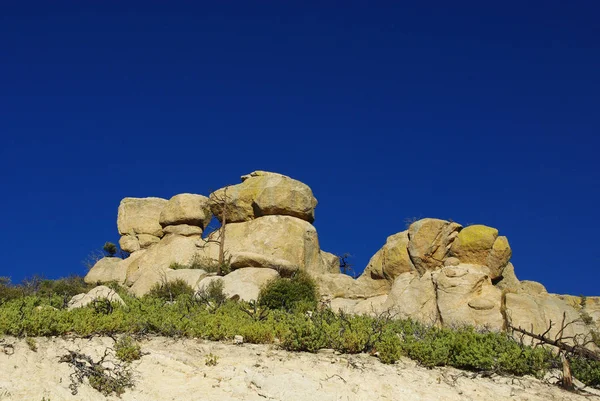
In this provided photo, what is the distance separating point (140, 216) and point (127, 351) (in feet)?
111

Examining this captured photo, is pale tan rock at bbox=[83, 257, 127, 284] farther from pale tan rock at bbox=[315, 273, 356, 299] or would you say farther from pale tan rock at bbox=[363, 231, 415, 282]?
pale tan rock at bbox=[363, 231, 415, 282]

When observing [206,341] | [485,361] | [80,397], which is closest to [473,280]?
[485,361]

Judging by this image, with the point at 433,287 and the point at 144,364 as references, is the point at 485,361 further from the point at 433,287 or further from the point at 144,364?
the point at 433,287

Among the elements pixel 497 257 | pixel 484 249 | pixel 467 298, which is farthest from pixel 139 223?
pixel 467 298

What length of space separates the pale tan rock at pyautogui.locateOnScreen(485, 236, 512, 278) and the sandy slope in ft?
64.4

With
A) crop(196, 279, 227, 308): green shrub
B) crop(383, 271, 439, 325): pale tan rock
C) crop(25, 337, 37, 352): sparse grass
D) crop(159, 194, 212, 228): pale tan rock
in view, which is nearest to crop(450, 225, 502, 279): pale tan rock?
crop(383, 271, 439, 325): pale tan rock

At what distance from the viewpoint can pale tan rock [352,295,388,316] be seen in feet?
105

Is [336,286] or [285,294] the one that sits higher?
[336,286]

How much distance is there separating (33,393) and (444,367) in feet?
31.6

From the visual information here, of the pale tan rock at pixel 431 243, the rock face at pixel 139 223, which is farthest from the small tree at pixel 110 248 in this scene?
the pale tan rock at pixel 431 243

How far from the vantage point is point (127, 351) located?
13.9 meters

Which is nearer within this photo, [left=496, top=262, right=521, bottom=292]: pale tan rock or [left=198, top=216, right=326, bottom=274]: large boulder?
[left=496, top=262, right=521, bottom=292]: pale tan rock

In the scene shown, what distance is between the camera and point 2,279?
3672 centimetres

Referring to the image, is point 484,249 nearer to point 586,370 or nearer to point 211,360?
point 586,370
